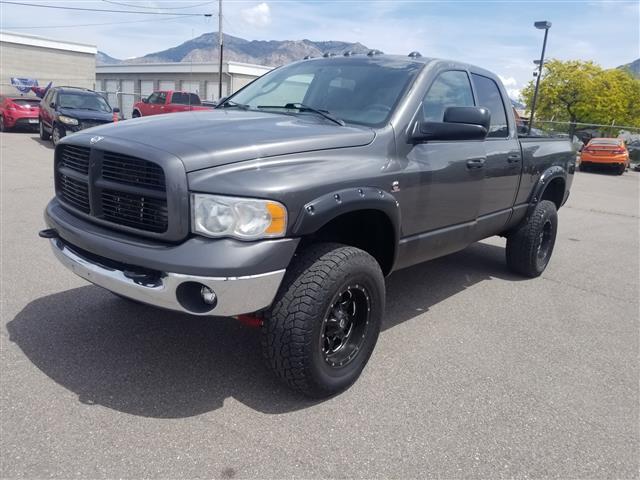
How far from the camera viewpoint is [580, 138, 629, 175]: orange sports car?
71.7 feet

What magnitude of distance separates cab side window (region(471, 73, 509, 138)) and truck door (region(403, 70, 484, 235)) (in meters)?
0.23

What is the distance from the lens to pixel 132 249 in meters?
2.63

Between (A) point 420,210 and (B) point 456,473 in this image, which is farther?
(A) point 420,210

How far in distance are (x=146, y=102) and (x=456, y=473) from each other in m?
22.5

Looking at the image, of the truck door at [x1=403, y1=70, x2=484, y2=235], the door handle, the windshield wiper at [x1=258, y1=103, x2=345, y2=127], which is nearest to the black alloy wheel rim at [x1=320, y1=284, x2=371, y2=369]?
the truck door at [x1=403, y1=70, x2=484, y2=235]

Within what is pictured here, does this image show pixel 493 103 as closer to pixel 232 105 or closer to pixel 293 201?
pixel 232 105

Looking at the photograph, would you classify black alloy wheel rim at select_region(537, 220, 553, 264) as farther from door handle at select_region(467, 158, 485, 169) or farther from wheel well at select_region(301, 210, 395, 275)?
wheel well at select_region(301, 210, 395, 275)

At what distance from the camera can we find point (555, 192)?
6.00m

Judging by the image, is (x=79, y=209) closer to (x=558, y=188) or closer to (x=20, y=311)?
(x=20, y=311)

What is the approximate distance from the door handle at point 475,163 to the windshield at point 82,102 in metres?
13.0

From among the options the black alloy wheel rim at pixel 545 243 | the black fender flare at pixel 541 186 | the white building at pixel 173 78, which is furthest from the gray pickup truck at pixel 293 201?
the white building at pixel 173 78

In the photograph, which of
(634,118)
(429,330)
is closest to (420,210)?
(429,330)

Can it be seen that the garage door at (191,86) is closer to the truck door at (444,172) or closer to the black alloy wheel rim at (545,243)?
the black alloy wheel rim at (545,243)

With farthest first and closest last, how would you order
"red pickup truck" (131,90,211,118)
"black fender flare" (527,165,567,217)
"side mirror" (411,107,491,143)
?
"red pickup truck" (131,90,211,118), "black fender flare" (527,165,567,217), "side mirror" (411,107,491,143)
